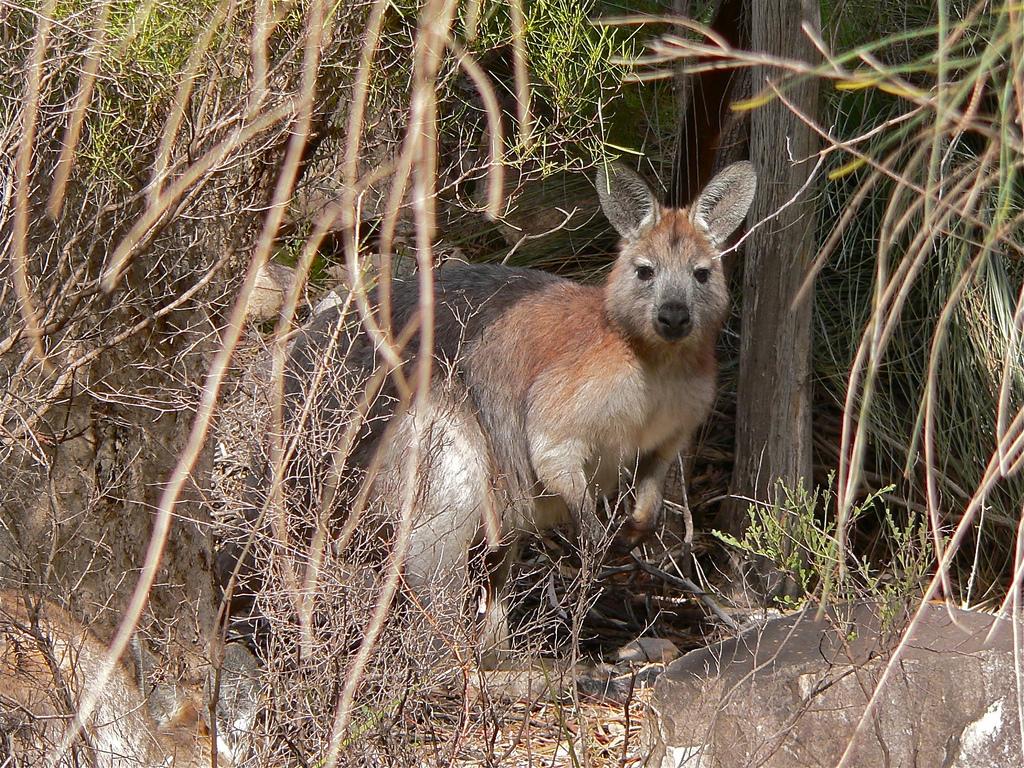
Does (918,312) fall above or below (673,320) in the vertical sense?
below

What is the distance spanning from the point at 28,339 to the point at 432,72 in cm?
143

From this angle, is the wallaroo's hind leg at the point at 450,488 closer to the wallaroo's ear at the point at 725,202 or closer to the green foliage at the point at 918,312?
the wallaroo's ear at the point at 725,202

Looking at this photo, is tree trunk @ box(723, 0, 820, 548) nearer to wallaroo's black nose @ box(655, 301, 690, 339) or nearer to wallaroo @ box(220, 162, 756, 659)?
wallaroo @ box(220, 162, 756, 659)

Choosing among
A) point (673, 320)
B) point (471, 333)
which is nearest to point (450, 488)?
point (471, 333)

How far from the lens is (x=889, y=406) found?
6.13 metres

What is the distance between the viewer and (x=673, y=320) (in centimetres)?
507

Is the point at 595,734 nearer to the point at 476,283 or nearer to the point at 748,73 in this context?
the point at 476,283

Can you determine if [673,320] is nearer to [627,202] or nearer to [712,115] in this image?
[627,202]

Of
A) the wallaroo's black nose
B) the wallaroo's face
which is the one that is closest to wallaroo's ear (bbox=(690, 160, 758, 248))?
the wallaroo's face

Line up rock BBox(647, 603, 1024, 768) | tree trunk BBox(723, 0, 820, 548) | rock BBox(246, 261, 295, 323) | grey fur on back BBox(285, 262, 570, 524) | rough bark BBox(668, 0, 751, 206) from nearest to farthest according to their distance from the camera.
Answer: rock BBox(647, 603, 1024, 768) → grey fur on back BBox(285, 262, 570, 524) → rock BBox(246, 261, 295, 323) → tree trunk BBox(723, 0, 820, 548) → rough bark BBox(668, 0, 751, 206)

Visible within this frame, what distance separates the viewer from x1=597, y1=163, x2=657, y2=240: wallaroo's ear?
5.13 metres

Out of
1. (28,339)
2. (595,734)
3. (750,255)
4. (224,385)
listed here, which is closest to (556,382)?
(750,255)

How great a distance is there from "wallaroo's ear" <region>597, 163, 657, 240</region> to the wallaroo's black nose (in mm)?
454

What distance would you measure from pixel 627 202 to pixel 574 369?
77 centimetres
